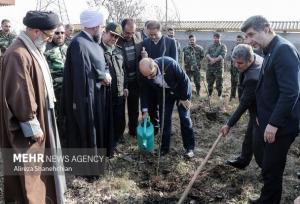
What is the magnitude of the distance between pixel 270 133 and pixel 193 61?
7.21 m

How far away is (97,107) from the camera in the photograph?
430 centimetres

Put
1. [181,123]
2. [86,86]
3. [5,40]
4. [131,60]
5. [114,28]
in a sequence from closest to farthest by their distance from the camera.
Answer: [86,86]
[114,28]
[181,123]
[131,60]
[5,40]

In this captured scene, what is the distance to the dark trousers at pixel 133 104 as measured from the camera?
6.09 m

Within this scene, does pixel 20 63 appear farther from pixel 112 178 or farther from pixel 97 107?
pixel 112 178

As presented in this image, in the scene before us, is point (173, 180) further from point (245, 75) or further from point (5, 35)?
point (5, 35)

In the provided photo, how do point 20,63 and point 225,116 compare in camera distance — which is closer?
point 20,63

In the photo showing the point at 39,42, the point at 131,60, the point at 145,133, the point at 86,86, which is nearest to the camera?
the point at 39,42

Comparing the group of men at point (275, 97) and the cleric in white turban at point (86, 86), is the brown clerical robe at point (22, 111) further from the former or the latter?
the group of men at point (275, 97)

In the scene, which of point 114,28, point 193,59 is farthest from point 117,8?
point 114,28

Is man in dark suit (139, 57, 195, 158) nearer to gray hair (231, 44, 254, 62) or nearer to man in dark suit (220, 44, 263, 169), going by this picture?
man in dark suit (220, 44, 263, 169)

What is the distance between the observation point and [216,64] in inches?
395

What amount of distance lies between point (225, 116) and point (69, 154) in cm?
448

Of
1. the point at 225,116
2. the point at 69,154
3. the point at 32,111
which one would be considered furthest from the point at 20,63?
the point at 225,116

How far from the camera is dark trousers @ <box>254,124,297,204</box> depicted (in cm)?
340
